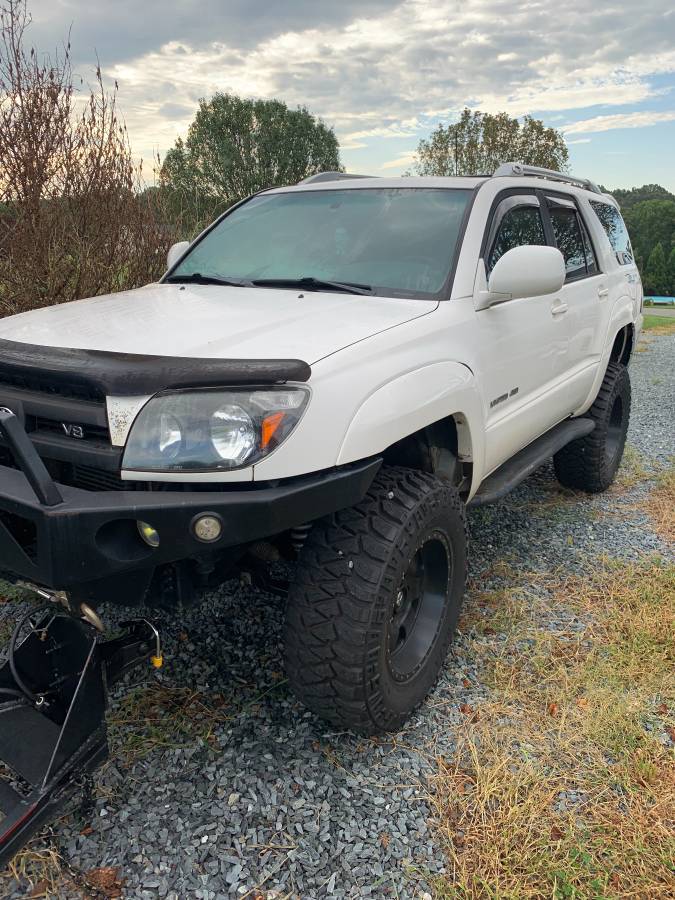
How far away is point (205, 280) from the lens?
3.03 meters

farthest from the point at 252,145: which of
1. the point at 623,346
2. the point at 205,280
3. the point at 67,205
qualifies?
the point at 205,280

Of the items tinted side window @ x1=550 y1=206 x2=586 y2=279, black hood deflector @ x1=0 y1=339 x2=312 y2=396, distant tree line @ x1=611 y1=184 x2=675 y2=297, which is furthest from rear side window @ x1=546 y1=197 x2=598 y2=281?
distant tree line @ x1=611 y1=184 x2=675 y2=297

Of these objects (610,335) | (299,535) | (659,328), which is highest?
(610,335)

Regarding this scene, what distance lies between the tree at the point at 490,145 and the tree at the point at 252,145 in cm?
574

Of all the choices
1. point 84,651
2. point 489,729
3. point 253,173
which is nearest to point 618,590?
point 489,729

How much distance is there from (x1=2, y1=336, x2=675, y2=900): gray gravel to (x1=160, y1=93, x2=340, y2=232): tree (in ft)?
99.1

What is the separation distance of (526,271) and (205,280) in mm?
1371

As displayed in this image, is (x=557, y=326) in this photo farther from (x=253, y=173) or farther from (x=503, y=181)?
(x=253, y=173)

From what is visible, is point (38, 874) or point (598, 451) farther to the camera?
point (598, 451)

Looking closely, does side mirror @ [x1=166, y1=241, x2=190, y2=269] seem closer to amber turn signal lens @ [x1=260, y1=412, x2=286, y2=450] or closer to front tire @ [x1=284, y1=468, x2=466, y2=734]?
front tire @ [x1=284, y1=468, x2=466, y2=734]

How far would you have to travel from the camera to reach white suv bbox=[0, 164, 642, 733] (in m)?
1.71

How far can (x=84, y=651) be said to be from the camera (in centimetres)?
206

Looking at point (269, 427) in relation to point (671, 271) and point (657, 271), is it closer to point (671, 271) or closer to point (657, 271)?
point (657, 271)

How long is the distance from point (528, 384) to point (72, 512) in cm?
220
